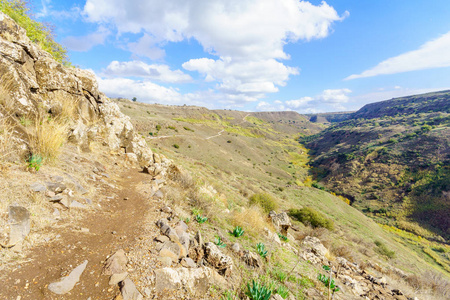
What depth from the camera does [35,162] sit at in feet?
14.4

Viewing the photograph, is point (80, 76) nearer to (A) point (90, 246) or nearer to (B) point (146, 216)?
(B) point (146, 216)

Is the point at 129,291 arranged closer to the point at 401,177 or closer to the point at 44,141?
the point at 44,141

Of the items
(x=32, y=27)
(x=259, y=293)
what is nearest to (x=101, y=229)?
(x=259, y=293)

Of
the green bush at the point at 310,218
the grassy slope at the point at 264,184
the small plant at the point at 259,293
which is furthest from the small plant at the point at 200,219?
the green bush at the point at 310,218

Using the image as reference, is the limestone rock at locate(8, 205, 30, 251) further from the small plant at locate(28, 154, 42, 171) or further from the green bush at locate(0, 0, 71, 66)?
the green bush at locate(0, 0, 71, 66)

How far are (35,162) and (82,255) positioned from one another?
2.82 m

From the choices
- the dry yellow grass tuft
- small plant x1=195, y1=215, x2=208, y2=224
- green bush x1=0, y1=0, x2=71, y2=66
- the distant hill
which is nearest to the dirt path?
small plant x1=195, y1=215, x2=208, y2=224

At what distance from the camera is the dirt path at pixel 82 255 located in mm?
2412

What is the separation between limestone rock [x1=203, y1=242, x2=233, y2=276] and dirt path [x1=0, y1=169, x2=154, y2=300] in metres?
1.54

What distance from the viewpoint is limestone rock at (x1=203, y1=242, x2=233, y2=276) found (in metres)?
3.83

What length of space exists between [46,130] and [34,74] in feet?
13.6

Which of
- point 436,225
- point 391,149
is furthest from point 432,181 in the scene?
point 391,149

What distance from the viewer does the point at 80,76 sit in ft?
30.5

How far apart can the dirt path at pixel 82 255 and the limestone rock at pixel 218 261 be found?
5.05ft
